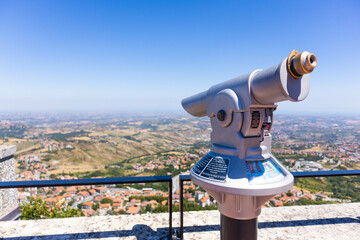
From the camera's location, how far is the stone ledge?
2.49m

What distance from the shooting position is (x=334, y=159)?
7.57m

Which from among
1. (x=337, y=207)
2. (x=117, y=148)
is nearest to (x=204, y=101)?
(x=337, y=207)

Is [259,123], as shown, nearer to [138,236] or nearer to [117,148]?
[138,236]

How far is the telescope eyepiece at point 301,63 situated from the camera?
1.11m

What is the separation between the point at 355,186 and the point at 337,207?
93cm

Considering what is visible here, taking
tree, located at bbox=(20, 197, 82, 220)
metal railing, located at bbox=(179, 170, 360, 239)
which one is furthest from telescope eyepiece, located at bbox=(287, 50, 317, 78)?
tree, located at bbox=(20, 197, 82, 220)

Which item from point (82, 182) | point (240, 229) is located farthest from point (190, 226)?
point (82, 182)

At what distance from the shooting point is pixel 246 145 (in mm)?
1416

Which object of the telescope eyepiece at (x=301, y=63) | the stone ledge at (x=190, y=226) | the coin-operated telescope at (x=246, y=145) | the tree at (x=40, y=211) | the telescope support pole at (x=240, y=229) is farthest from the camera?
the tree at (x=40, y=211)

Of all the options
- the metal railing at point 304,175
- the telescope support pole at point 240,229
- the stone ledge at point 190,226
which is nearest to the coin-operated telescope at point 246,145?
the telescope support pole at point 240,229

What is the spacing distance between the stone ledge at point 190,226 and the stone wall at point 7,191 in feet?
5.86

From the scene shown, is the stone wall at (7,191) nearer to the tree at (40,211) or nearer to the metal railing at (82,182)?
the tree at (40,211)

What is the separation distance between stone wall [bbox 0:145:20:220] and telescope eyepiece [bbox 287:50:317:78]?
199 inches

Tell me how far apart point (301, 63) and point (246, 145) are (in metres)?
0.61
